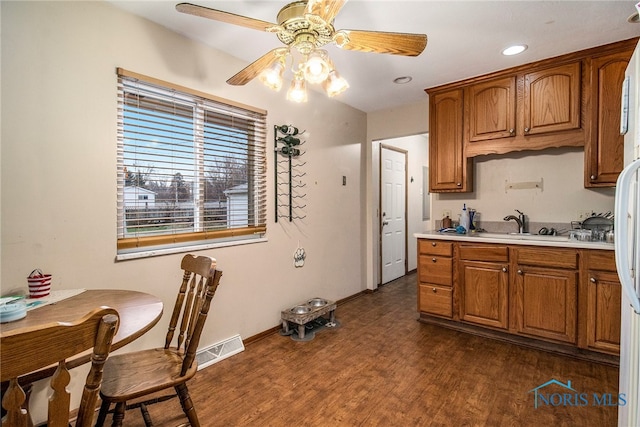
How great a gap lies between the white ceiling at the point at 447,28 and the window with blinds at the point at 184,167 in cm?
45

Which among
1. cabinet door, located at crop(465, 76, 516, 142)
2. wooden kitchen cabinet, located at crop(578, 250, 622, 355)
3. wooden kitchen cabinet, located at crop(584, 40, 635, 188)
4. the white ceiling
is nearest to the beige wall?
the white ceiling

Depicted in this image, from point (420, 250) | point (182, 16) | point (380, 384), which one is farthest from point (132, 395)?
point (420, 250)

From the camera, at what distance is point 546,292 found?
2490mm

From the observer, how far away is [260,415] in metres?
1.78

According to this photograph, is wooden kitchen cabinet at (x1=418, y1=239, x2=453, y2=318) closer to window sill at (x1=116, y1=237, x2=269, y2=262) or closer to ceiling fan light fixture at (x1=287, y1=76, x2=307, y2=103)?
window sill at (x1=116, y1=237, x2=269, y2=262)

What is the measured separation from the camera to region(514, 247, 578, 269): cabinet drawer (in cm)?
238

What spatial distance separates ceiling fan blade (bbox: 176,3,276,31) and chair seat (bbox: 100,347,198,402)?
64.0 inches

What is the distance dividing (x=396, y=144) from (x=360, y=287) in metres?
2.31

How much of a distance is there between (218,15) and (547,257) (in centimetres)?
286

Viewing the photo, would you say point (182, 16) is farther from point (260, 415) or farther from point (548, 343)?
point (548, 343)

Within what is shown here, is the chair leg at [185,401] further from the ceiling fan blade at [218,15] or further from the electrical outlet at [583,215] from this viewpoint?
the electrical outlet at [583,215]

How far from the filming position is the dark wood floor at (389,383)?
1.75 m

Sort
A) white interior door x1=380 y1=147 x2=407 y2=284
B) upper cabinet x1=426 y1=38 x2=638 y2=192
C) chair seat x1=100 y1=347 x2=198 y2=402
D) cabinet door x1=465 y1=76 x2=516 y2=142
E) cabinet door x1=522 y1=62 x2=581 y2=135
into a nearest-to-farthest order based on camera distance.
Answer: chair seat x1=100 y1=347 x2=198 y2=402
upper cabinet x1=426 y1=38 x2=638 y2=192
cabinet door x1=522 y1=62 x2=581 y2=135
cabinet door x1=465 y1=76 x2=516 y2=142
white interior door x1=380 y1=147 x2=407 y2=284

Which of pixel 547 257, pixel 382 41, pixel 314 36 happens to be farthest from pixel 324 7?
pixel 547 257
